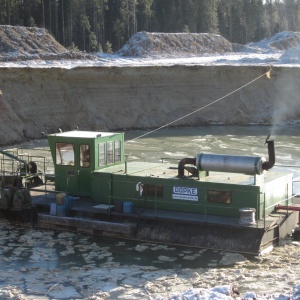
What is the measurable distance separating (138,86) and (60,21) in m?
37.6

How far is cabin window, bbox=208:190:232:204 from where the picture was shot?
63.3 feet

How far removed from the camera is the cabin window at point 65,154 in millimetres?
21280

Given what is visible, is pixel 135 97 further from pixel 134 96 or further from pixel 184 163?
pixel 184 163

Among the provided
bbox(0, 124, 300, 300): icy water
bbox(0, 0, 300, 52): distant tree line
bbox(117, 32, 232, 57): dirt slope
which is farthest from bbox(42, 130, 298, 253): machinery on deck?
bbox(0, 0, 300, 52): distant tree line

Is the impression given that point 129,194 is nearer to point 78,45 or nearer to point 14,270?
point 14,270

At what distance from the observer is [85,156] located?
21109mm

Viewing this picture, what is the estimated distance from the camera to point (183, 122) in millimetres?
47562

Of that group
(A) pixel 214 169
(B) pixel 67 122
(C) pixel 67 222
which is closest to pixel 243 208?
(A) pixel 214 169

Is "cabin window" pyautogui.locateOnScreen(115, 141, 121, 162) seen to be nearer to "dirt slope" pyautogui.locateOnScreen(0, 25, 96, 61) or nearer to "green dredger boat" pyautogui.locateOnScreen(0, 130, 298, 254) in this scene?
"green dredger boat" pyautogui.locateOnScreen(0, 130, 298, 254)

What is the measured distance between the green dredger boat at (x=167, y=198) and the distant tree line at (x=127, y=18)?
54.5 m

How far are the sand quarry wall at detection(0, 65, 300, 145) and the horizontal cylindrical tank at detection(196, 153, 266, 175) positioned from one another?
20.5 m

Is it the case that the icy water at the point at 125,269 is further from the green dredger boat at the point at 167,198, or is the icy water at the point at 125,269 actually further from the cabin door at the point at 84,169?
the cabin door at the point at 84,169

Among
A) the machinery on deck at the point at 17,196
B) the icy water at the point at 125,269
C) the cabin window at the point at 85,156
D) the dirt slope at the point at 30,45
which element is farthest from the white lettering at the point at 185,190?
the dirt slope at the point at 30,45

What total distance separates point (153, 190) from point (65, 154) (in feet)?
9.69
